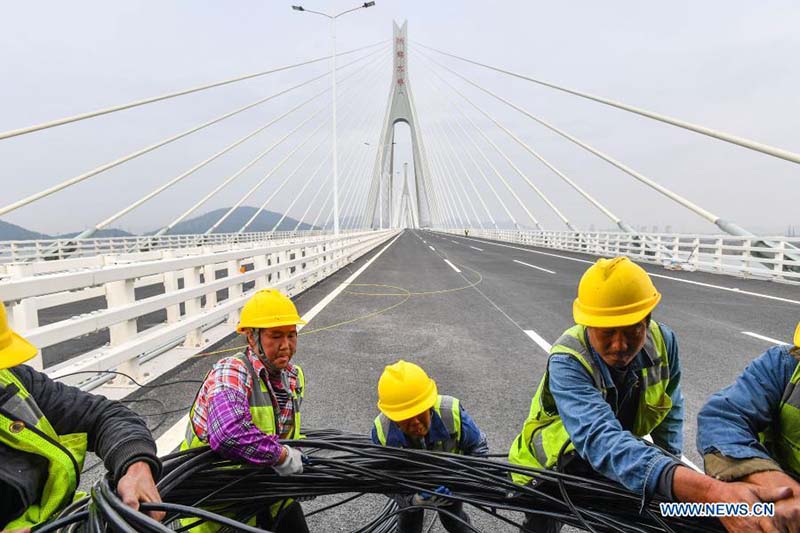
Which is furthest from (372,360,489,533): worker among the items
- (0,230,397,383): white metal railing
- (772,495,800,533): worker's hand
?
(0,230,397,383): white metal railing

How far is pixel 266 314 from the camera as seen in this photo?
2.24 m

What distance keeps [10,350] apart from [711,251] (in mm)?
19642

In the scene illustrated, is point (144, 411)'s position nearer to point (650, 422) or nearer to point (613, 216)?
point (650, 422)

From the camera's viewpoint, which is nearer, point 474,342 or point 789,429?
point 789,429

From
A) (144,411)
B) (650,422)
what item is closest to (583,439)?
(650,422)

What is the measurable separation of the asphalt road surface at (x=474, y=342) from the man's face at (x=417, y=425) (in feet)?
1.69

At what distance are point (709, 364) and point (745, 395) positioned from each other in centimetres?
422

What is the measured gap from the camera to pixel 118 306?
4.15 metres

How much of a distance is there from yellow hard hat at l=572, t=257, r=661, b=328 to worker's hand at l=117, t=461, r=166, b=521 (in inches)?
65.9

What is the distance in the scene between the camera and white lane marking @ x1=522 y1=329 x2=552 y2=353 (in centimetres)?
576

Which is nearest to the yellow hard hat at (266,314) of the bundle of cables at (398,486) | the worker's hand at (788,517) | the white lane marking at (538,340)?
the bundle of cables at (398,486)

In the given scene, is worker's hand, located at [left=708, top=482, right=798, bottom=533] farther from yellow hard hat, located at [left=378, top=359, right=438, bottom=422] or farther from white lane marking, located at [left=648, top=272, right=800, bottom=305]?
white lane marking, located at [left=648, top=272, right=800, bottom=305]

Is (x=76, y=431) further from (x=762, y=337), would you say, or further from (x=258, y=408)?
(x=762, y=337)

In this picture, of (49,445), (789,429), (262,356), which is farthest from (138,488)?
(789,429)
